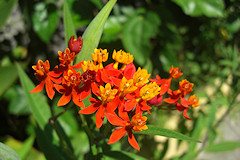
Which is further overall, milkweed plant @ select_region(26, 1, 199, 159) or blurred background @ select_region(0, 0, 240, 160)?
blurred background @ select_region(0, 0, 240, 160)

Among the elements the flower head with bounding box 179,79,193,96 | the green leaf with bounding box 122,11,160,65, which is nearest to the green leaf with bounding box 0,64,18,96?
the green leaf with bounding box 122,11,160,65

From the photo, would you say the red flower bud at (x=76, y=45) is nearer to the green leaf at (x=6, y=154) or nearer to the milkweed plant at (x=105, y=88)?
the milkweed plant at (x=105, y=88)

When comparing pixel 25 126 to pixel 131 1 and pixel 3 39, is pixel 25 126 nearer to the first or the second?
pixel 3 39

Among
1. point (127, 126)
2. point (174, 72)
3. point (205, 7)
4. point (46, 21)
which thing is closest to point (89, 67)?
point (127, 126)

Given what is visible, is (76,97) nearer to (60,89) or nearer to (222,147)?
(60,89)

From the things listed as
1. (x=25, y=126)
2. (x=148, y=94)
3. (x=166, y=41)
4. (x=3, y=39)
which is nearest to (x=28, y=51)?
(x=3, y=39)

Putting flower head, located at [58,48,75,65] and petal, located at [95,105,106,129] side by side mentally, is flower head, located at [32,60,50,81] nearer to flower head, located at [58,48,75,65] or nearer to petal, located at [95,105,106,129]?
flower head, located at [58,48,75,65]
